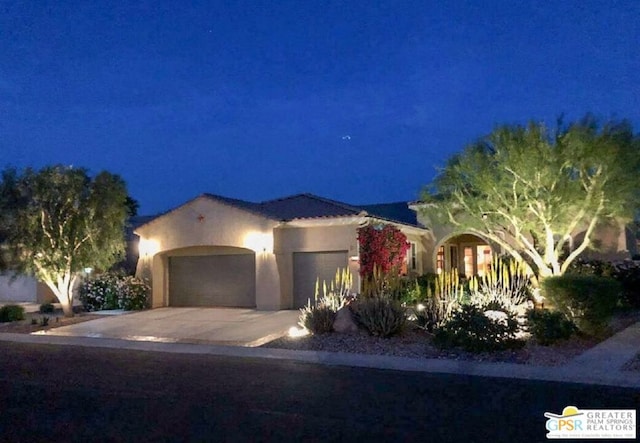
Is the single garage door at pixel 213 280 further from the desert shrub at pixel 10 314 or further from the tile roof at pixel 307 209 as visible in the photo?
the desert shrub at pixel 10 314

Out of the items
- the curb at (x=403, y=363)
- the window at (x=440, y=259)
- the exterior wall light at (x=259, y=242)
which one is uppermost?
the exterior wall light at (x=259, y=242)

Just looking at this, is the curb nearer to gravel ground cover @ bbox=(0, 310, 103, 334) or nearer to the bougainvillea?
gravel ground cover @ bbox=(0, 310, 103, 334)

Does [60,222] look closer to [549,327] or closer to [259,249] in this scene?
[259,249]

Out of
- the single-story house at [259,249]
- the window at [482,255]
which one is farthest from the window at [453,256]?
the single-story house at [259,249]

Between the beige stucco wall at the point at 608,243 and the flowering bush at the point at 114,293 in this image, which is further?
the flowering bush at the point at 114,293

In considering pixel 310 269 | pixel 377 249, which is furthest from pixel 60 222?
pixel 377 249

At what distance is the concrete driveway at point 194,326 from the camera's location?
54.4ft

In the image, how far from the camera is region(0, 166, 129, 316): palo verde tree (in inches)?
830

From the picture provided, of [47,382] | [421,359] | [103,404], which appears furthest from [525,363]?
[47,382]

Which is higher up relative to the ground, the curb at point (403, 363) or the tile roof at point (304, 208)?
the tile roof at point (304, 208)

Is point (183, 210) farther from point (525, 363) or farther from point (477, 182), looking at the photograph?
point (525, 363)

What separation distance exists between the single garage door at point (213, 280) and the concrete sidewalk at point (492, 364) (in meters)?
7.85

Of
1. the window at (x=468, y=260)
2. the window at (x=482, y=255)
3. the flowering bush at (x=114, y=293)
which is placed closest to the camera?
the flowering bush at (x=114, y=293)

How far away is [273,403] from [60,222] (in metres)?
15.3
